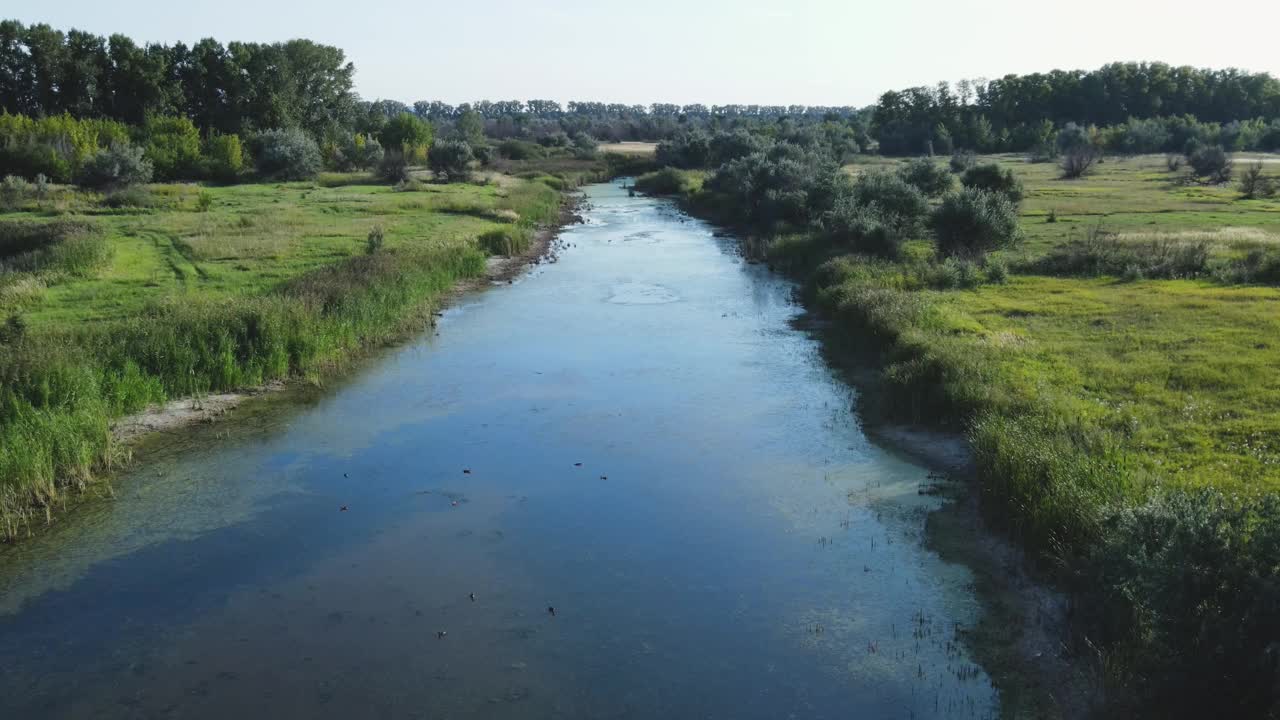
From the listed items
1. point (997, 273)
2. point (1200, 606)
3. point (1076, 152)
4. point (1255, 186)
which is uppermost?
point (1076, 152)

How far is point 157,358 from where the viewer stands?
77.5 feet

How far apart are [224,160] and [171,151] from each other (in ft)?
14.1

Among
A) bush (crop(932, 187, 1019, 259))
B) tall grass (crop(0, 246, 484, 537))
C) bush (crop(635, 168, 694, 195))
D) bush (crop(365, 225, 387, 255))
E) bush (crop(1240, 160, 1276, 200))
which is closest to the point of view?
tall grass (crop(0, 246, 484, 537))

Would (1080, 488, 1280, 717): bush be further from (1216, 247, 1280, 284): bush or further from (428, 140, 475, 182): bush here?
(428, 140, 475, 182): bush

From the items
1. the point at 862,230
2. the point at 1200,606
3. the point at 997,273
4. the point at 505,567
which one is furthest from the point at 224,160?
the point at 1200,606

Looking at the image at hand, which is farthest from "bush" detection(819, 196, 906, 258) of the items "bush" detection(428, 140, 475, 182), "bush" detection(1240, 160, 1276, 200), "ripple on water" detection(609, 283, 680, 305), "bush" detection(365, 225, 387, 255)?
"bush" detection(428, 140, 475, 182)

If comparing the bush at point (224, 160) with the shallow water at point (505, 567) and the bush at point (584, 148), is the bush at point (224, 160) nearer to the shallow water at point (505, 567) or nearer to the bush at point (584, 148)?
the bush at point (584, 148)

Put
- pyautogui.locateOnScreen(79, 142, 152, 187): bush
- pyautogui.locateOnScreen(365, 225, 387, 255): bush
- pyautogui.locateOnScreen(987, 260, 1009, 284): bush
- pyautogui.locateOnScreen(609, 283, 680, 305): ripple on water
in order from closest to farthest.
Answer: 1. pyautogui.locateOnScreen(987, 260, 1009, 284): bush
2. pyautogui.locateOnScreen(609, 283, 680, 305): ripple on water
3. pyautogui.locateOnScreen(365, 225, 387, 255): bush
4. pyautogui.locateOnScreen(79, 142, 152, 187): bush

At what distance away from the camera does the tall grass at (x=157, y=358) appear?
1823 cm

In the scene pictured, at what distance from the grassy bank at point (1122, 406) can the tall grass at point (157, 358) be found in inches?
629

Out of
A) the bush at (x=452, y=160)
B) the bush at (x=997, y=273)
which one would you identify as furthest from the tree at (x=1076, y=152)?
the bush at (x=997, y=273)

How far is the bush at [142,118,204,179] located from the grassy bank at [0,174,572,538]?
22.4 m

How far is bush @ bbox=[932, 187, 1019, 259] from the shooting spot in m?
38.6

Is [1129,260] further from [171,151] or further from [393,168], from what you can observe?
[171,151]
